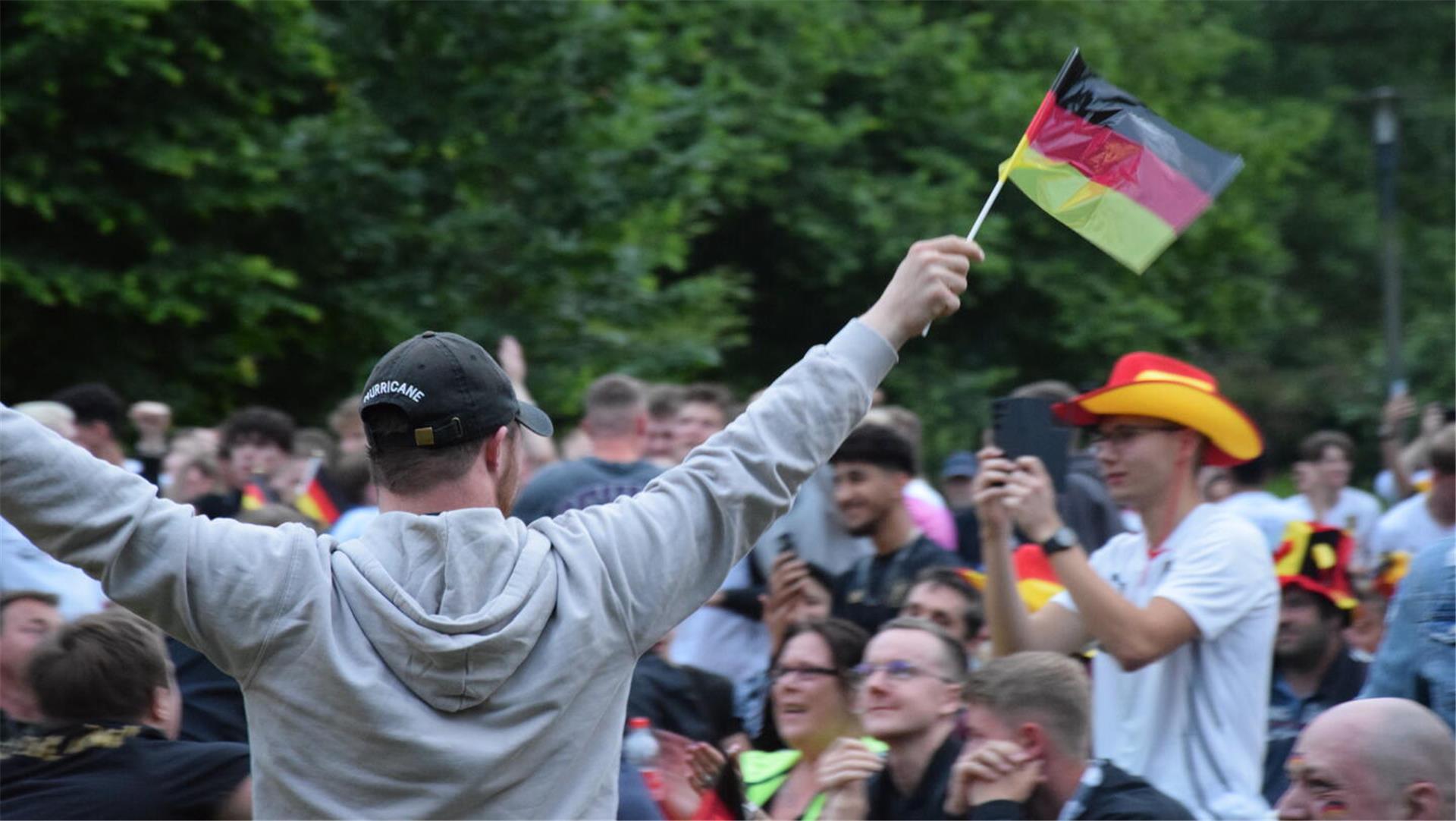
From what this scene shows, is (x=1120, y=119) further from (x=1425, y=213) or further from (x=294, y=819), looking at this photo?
(x=1425, y=213)

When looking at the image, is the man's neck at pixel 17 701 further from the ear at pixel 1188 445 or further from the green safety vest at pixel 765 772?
the ear at pixel 1188 445

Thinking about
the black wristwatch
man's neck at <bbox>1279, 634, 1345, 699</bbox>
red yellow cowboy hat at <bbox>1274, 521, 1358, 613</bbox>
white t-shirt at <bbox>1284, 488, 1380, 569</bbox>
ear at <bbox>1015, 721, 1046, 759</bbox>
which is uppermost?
white t-shirt at <bbox>1284, 488, 1380, 569</bbox>

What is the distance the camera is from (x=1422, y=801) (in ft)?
9.78

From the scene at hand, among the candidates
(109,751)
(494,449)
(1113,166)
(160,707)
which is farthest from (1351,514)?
(494,449)

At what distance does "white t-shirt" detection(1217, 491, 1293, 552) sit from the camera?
7.24 metres

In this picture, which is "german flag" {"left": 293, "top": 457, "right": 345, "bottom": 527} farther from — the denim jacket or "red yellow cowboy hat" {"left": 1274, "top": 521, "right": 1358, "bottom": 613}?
the denim jacket

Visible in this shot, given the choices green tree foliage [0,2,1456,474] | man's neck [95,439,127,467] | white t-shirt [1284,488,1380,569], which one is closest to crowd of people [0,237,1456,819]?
man's neck [95,439,127,467]

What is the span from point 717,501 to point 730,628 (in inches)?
139

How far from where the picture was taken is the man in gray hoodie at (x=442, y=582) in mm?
2289

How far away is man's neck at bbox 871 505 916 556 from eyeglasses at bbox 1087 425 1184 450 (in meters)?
1.32

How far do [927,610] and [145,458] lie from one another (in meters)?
5.53

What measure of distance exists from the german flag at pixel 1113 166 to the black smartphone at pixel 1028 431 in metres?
1.33

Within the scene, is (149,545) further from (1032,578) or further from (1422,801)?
(1032,578)

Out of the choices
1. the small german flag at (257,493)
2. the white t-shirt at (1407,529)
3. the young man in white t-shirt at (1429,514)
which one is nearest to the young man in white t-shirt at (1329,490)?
the young man in white t-shirt at (1429,514)
